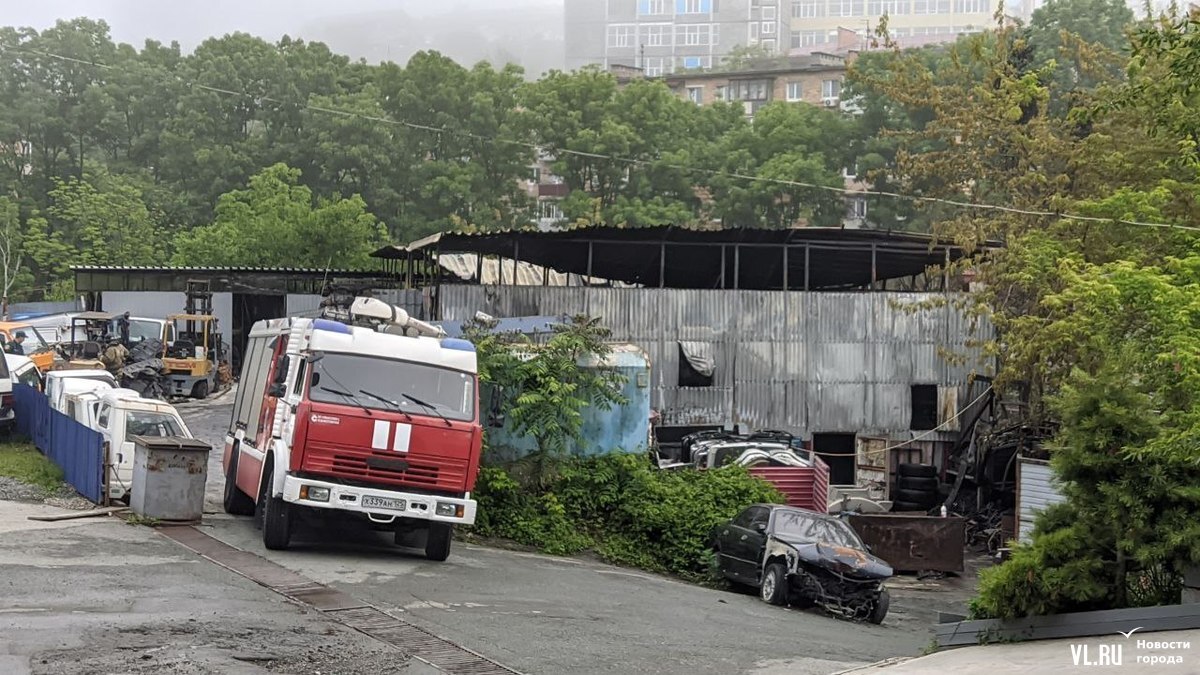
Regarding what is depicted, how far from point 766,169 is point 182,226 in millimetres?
32429

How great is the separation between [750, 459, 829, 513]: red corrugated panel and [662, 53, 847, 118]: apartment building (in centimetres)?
7734

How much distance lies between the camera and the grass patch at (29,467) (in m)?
22.0

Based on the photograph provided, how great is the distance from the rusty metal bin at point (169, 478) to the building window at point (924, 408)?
2023 cm

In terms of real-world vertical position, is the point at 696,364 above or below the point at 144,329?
below

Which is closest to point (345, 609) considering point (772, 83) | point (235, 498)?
point (235, 498)

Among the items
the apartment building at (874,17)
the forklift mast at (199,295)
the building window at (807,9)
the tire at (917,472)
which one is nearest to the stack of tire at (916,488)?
the tire at (917,472)

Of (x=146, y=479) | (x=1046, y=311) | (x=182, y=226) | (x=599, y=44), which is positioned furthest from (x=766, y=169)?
(x=599, y=44)

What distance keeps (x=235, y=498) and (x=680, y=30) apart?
144 metres

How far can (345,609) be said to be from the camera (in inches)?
530

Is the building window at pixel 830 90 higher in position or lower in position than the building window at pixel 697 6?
lower

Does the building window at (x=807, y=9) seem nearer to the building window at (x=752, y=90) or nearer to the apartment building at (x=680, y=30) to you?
the apartment building at (x=680, y=30)

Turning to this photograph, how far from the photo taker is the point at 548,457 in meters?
22.5

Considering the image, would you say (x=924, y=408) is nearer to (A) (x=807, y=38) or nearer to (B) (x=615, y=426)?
(B) (x=615, y=426)

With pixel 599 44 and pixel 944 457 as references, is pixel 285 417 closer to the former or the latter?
pixel 944 457
